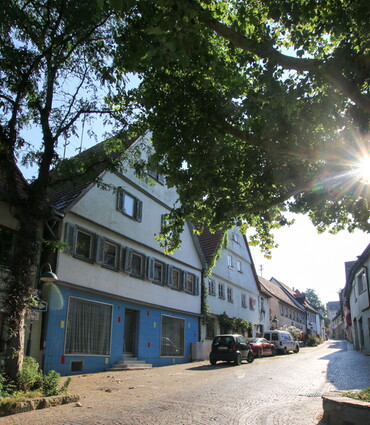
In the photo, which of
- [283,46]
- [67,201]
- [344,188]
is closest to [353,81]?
[283,46]

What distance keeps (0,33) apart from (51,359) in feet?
32.3

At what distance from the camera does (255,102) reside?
23.6 ft

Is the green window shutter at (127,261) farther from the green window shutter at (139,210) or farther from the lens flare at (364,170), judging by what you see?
the lens flare at (364,170)

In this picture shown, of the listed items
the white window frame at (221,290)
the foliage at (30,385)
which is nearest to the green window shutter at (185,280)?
the white window frame at (221,290)

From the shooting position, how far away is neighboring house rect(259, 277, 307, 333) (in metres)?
45.1

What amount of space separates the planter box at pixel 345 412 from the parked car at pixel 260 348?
18629 mm

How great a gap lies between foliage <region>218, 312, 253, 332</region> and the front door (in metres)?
9.96

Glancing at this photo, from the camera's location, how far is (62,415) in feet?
23.1

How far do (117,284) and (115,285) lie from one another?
0.15 m

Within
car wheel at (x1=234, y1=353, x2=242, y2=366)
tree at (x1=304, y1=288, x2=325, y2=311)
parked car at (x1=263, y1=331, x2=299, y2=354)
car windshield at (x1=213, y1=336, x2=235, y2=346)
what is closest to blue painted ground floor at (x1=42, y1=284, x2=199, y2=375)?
car windshield at (x1=213, y1=336, x2=235, y2=346)

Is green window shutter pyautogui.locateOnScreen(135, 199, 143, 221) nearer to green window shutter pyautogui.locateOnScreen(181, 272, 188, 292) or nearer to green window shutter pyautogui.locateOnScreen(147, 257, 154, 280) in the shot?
green window shutter pyautogui.locateOnScreen(147, 257, 154, 280)

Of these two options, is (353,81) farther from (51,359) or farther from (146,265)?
(146,265)

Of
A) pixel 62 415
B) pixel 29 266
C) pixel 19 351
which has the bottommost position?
pixel 62 415

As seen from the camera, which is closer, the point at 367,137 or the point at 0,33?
the point at 367,137
